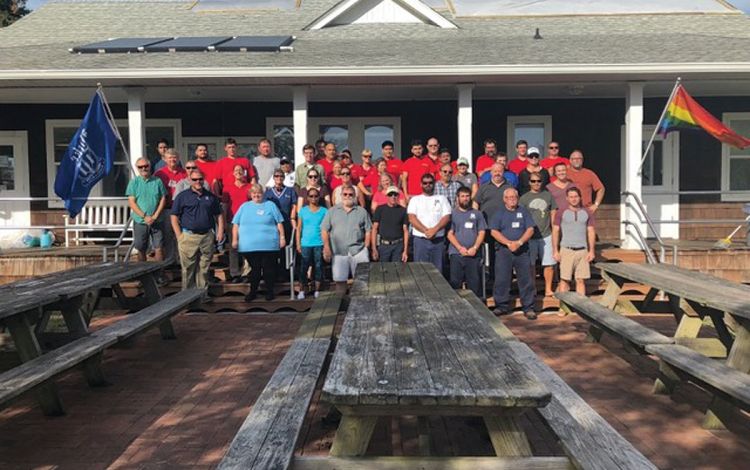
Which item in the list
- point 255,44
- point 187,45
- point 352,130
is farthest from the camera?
point 352,130

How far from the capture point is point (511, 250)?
7.76 m

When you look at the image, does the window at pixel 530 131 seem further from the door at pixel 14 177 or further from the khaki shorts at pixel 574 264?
the door at pixel 14 177

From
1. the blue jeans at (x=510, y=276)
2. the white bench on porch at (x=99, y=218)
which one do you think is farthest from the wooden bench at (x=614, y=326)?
the white bench on porch at (x=99, y=218)

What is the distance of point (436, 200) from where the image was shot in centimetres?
783

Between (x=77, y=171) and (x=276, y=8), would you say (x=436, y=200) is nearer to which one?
(x=77, y=171)

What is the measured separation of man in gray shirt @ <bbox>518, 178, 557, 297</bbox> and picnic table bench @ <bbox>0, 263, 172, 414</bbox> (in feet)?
14.8

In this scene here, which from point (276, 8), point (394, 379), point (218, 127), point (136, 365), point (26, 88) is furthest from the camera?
point (276, 8)

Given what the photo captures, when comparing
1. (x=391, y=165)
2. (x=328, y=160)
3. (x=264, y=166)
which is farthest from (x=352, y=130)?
(x=264, y=166)

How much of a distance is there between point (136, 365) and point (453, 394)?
4.37 meters

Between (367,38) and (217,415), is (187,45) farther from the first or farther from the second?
(217,415)

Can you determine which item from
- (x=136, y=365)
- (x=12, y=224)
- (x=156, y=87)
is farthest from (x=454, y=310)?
(x=12, y=224)

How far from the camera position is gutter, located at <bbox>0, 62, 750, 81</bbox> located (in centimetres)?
926

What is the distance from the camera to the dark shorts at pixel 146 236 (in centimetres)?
838

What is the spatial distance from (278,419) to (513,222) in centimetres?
531
